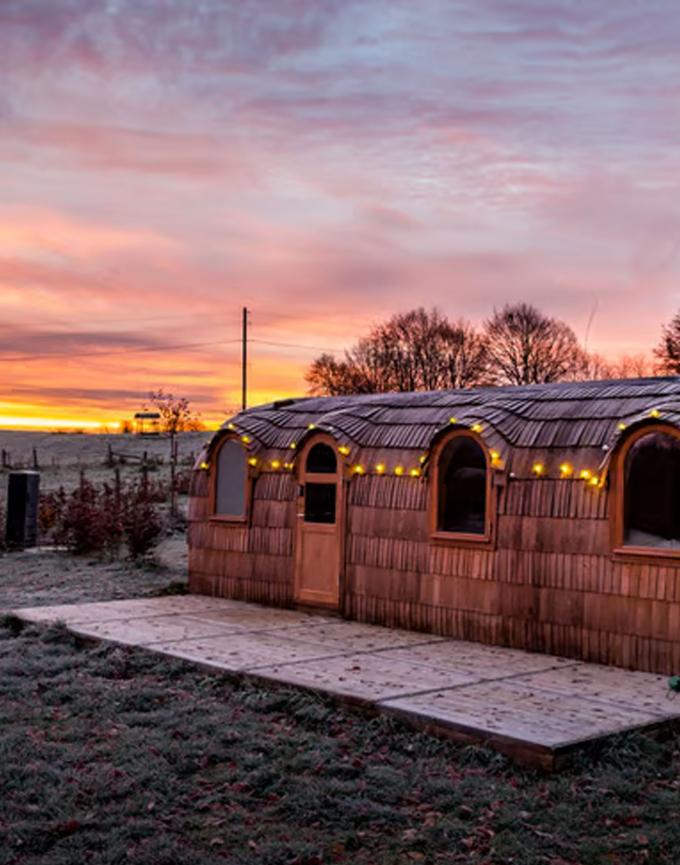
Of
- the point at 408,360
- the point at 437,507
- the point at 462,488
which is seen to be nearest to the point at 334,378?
the point at 408,360

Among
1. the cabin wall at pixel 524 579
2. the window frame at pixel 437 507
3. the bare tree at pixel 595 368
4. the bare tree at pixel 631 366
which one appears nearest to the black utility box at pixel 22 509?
the cabin wall at pixel 524 579

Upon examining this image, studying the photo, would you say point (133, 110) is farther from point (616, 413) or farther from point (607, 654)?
point (607, 654)

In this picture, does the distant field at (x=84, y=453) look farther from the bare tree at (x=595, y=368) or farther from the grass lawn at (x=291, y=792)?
the grass lawn at (x=291, y=792)

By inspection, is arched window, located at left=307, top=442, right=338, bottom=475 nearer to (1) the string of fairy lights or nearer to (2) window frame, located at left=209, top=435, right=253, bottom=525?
(1) the string of fairy lights

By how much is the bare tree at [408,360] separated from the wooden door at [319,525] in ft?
105

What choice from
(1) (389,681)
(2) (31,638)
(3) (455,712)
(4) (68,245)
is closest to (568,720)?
(3) (455,712)

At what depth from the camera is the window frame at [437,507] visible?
981 centimetres

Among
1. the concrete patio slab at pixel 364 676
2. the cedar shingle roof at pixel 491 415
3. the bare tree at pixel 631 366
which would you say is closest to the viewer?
the concrete patio slab at pixel 364 676

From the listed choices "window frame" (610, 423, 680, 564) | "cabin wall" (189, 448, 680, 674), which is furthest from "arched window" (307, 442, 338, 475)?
"window frame" (610, 423, 680, 564)

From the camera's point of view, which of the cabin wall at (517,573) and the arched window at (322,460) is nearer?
the cabin wall at (517,573)

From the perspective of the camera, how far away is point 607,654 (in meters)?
8.90

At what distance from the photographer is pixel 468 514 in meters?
10.1

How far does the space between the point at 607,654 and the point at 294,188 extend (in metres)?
7.82

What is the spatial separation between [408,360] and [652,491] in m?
→ 37.0
